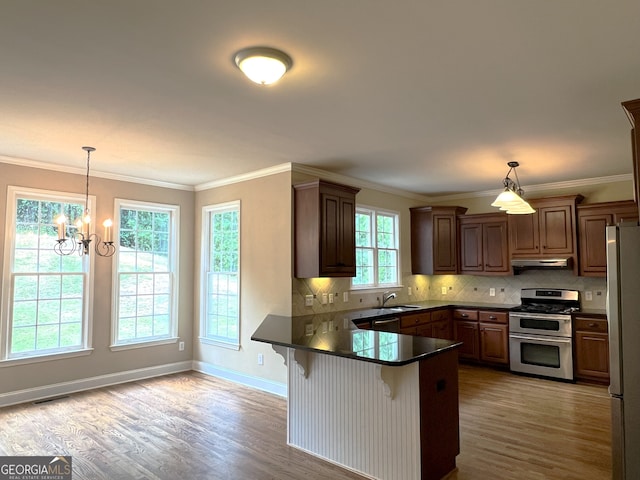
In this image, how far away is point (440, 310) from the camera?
6082 mm

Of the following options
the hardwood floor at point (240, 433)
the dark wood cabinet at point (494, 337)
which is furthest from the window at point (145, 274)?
the dark wood cabinet at point (494, 337)

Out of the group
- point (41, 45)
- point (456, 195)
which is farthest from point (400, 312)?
point (41, 45)

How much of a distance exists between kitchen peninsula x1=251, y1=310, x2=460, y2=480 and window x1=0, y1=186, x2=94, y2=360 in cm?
278

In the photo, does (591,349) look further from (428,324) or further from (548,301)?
(428,324)

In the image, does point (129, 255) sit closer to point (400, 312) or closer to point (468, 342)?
point (400, 312)

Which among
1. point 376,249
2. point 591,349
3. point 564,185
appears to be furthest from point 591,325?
point 376,249

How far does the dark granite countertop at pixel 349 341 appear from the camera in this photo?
2.61 m

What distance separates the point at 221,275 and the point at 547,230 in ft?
14.8

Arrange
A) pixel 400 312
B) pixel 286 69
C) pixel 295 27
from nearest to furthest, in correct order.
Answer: pixel 295 27 < pixel 286 69 < pixel 400 312

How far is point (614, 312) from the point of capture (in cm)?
257

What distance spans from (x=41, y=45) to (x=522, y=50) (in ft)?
8.44

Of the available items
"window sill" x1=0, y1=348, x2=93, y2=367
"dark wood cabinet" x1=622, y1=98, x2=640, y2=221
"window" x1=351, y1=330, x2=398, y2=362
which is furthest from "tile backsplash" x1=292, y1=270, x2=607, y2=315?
"dark wood cabinet" x1=622, y1=98, x2=640, y2=221

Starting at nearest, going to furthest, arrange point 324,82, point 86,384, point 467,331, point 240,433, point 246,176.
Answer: point 324,82
point 240,433
point 86,384
point 246,176
point 467,331

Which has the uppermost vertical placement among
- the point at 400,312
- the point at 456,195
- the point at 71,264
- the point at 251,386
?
the point at 456,195
